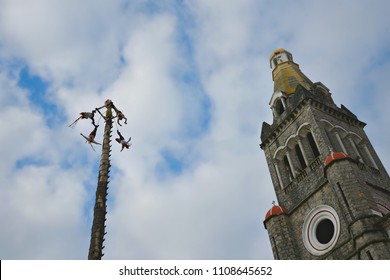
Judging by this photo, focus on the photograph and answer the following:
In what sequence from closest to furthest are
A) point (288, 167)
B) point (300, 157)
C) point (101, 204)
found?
1. point (101, 204)
2. point (300, 157)
3. point (288, 167)

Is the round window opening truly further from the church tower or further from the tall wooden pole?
the tall wooden pole

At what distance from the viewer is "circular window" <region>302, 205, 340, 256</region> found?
21192 millimetres

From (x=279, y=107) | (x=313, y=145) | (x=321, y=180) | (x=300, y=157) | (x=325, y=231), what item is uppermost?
(x=279, y=107)

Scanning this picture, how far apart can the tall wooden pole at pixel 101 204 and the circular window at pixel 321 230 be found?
46.0 feet

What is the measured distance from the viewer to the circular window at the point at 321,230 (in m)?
21.2

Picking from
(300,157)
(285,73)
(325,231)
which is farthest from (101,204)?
(285,73)

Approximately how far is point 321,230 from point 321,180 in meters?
2.85

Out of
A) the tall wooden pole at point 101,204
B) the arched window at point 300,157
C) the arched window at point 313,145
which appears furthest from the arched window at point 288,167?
the tall wooden pole at point 101,204

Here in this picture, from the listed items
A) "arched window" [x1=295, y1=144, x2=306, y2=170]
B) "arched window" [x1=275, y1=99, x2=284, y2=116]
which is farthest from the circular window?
"arched window" [x1=275, y1=99, x2=284, y2=116]

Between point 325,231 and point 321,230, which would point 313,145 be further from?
point 325,231

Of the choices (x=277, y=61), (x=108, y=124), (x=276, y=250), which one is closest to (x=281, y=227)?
(x=276, y=250)

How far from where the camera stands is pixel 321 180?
23.5m
